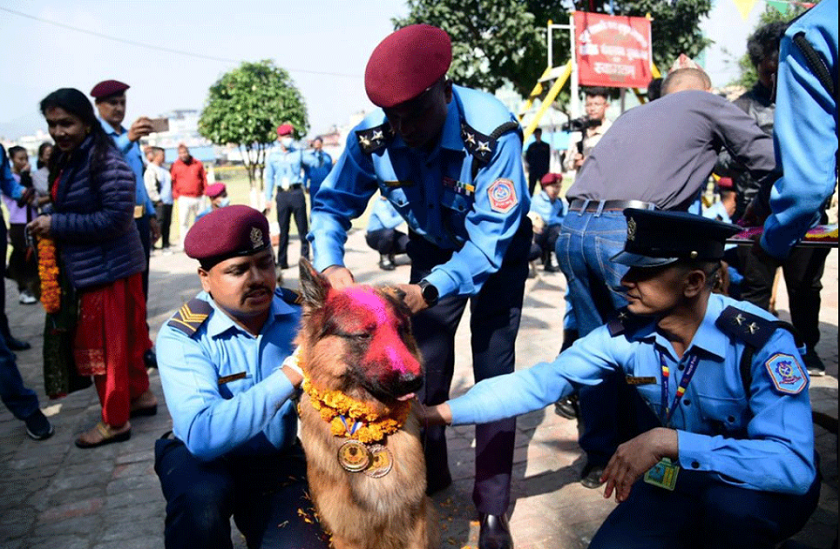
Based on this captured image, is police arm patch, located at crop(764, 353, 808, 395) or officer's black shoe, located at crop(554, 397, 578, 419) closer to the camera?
police arm patch, located at crop(764, 353, 808, 395)

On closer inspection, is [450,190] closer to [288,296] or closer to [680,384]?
[288,296]

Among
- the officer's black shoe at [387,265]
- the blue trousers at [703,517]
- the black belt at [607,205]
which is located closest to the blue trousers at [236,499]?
the blue trousers at [703,517]

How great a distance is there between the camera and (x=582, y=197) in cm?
368

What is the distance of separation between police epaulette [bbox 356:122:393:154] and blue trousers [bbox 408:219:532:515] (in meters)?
0.59

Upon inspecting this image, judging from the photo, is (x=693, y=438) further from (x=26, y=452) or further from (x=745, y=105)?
(x=26, y=452)

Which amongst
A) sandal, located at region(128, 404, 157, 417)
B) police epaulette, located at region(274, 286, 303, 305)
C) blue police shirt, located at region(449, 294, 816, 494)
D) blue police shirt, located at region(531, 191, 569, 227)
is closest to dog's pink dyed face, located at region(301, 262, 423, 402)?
blue police shirt, located at region(449, 294, 816, 494)

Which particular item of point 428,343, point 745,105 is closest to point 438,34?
point 428,343

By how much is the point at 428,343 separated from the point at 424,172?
0.90 meters

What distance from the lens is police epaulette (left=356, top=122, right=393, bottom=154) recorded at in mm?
3283

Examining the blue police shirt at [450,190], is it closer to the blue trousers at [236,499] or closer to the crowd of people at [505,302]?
the crowd of people at [505,302]

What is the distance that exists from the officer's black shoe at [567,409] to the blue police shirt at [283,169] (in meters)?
8.23

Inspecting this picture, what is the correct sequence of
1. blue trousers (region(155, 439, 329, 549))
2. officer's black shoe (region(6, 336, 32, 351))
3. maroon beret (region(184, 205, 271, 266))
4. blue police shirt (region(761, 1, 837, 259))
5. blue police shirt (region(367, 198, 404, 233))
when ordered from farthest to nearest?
blue police shirt (region(367, 198, 404, 233)) → officer's black shoe (region(6, 336, 32, 351)) → maroon beret (region(184, 205, 271, 266)) → blue trousers (region(155, 439, 329, 549)) → blue police shirt (region(761, 1, 837, 259))

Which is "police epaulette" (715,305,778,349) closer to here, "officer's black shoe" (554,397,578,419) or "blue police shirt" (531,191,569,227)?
"officer's black shoe" (554,397,578,419)

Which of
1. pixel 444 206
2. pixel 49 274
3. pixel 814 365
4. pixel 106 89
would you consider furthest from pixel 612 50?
pixel 49 274
